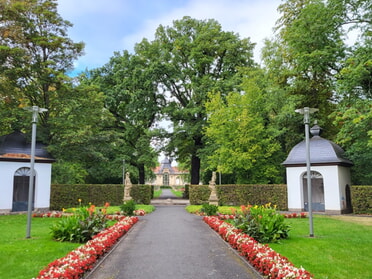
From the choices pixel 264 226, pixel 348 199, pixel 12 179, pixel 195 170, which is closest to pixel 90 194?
pixel 12 179

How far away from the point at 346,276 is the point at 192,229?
25.0 feet

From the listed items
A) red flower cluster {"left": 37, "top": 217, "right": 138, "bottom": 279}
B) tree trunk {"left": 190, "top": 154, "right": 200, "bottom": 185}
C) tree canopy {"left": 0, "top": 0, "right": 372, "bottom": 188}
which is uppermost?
tree canopy {"left": 0, "top": 0, "right": 372, "bottom": 188}

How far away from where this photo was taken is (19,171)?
20562mm

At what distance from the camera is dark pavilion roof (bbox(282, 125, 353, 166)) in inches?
833

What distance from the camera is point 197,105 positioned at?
31875mm

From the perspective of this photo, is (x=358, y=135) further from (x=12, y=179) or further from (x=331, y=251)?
(x=12, y=179)

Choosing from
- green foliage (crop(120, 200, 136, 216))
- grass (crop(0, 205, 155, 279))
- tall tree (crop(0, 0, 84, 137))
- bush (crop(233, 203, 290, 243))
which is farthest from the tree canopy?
grass (crop(0, 205, 155, 279))

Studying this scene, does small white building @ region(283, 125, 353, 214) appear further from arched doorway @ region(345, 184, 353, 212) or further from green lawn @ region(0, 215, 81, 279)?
green lawn @ region(0, 215, 81, 279)

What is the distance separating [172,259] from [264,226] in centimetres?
384

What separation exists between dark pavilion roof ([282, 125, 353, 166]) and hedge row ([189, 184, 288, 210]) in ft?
7.30

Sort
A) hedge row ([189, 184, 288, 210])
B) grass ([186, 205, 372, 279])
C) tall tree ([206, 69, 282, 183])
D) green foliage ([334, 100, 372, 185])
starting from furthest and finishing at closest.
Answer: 1. tall tree ([206, 69, 282, 183])
2. hedge row ([189, 184, 288, 210])
3. green foliage ([334, 100, 372, 185])
4. grass ([186, 205, 372, 279])

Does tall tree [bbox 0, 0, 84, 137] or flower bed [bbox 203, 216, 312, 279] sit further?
tall tree [bbox 0, 0, 84, 137]

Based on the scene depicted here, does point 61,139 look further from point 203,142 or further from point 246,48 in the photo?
point 246,48

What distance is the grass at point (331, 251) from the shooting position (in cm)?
722
